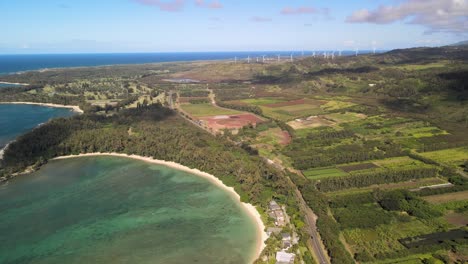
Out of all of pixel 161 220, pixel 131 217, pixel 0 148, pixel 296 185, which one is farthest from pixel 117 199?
pixel 0 148

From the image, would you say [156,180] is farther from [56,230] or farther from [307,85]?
[307,85]

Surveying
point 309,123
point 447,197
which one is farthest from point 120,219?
point 309,123

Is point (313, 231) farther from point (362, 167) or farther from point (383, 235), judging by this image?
point (362, 167)

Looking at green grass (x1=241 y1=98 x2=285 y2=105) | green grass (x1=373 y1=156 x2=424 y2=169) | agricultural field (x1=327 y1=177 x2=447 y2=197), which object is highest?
green grass (x1=241 y1=98 x2=285 y2=105)

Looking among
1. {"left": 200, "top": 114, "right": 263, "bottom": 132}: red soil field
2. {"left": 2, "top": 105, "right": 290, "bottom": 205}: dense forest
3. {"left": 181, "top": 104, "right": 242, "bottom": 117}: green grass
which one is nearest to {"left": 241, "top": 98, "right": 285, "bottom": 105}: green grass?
{"left": 181, "top": 104, "right": 242, "bottom": 117}: green grass

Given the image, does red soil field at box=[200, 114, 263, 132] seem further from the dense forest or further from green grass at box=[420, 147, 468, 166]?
green grass at box=[420, 147, 468, 166]

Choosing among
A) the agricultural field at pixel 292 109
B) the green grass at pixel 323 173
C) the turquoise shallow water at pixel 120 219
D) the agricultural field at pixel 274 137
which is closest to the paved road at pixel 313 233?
the green grass at pixel 323 173

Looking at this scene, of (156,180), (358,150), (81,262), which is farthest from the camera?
(358,150)
